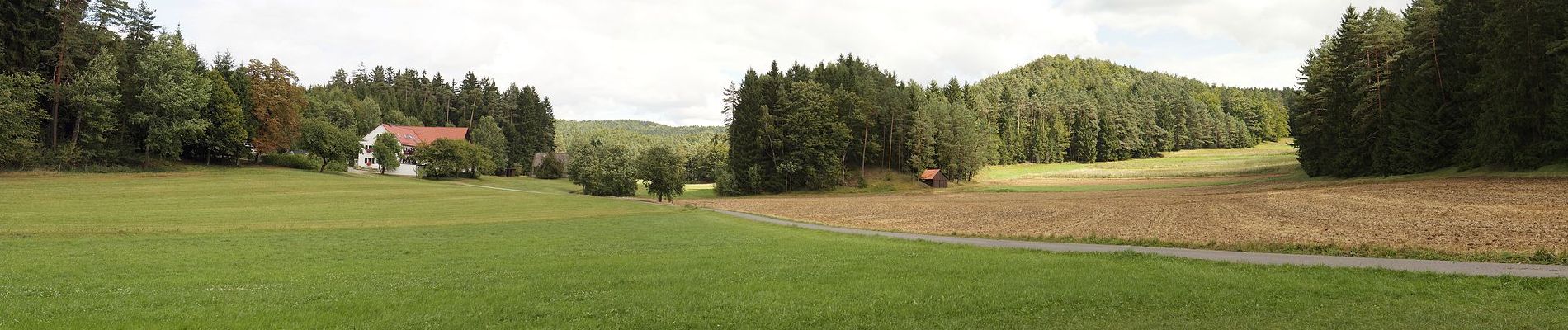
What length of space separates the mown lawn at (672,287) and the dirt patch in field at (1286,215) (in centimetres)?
938

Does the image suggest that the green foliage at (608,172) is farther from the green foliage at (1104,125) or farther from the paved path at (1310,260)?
the green foliage at (1104,125)

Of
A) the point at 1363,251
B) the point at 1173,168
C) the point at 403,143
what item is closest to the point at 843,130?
the point at 1173,168

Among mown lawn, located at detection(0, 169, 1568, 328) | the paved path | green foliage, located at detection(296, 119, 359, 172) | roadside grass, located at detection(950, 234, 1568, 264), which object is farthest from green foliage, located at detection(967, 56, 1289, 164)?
mown lawn, located at detection(0, 169, 1568, 328)

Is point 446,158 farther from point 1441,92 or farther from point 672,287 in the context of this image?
point 1441,92

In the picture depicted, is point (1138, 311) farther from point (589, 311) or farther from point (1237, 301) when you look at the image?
point (589, 311)

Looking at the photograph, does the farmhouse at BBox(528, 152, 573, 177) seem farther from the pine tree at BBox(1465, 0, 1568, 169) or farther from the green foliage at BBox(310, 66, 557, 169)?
the pine tree at BBox(1465, 0, 1568, 169)

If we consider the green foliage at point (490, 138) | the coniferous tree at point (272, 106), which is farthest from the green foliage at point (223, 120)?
the green foliage at point (490, 138)

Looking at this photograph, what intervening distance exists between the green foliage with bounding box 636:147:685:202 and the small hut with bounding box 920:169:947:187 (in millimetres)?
33218

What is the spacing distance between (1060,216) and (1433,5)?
126 ft

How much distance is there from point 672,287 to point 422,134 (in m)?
130

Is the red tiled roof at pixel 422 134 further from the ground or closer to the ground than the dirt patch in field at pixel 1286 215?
further from the ground

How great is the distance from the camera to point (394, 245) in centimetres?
2581

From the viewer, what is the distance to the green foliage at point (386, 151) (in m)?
104

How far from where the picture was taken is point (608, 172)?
77375 millimetres
